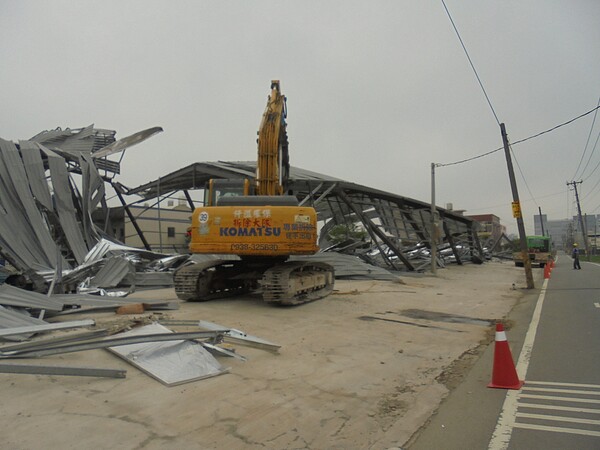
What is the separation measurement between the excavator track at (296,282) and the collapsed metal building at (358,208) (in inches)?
152

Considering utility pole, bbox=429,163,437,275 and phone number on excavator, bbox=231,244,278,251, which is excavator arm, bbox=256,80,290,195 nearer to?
phone number on excavator, bbox=231,244,278,251

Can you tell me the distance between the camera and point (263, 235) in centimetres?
1005

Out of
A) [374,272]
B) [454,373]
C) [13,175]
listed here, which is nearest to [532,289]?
[374,272]

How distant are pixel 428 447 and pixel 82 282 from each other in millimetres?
12323

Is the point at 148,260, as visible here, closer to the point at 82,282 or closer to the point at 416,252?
the point at 82,282

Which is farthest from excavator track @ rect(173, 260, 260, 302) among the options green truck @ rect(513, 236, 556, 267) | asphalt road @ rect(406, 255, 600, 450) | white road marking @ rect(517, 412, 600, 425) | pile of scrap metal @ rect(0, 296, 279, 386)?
green truck @ rect(513, 236, 556, 267)

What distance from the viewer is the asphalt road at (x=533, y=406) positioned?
3.80m

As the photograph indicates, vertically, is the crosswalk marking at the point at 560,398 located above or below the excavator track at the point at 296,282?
below

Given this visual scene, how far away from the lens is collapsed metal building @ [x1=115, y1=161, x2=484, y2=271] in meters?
20.2

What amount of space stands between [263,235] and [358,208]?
13.3 metres

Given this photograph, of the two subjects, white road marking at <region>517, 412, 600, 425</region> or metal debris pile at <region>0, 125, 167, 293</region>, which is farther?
metal debris pile at <region>0, 125, 167, 293</region>

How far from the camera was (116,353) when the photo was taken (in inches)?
228

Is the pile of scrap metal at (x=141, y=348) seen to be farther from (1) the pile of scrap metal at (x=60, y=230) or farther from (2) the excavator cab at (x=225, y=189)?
(1) the pile of scrap metal at (x=60, y=230)

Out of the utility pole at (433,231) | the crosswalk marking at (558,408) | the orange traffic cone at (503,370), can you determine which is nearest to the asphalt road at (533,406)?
the crosswalk marking at (558,408)
